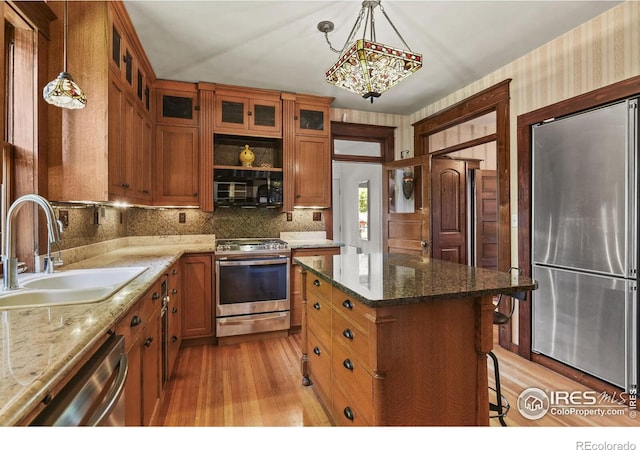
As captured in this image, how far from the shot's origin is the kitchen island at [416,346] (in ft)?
4.37

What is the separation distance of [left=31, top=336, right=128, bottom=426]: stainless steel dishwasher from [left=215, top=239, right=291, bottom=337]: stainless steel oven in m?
1.96

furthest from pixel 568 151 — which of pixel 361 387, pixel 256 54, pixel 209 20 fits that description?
pixel 209 20

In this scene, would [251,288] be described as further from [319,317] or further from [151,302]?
[151,302]

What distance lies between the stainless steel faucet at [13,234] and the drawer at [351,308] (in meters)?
1.33

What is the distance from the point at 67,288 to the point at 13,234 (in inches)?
18.7

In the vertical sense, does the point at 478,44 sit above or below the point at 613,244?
above

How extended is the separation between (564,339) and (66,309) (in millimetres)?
3209

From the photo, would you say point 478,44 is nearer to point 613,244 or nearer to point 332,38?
point 332,38

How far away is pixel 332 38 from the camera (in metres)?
2.56

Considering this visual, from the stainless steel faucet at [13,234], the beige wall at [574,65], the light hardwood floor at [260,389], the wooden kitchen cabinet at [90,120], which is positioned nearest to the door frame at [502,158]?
the beige wall at [574,65]

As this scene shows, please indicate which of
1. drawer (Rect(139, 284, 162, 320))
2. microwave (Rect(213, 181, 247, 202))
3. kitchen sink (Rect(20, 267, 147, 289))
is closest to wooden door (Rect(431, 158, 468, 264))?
microwave (Rect(213, 181, 247, 202))

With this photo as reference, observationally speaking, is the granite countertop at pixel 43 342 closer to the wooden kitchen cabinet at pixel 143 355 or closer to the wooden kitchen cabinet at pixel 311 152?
the wooden kitchen cabinet at pixel 143 355

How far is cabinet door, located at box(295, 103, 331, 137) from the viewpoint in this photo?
Answer: 373 centimetres

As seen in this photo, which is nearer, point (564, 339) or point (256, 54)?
point (564, 339)
